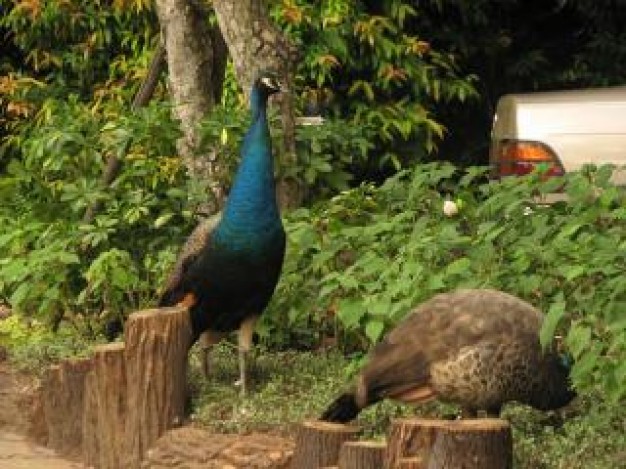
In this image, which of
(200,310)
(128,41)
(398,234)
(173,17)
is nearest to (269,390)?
(200,310)

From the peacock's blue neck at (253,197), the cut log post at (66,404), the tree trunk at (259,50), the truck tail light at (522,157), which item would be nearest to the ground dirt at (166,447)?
the cut log post at (66,404)

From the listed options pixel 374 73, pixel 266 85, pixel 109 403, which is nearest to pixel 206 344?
pixel 109 403

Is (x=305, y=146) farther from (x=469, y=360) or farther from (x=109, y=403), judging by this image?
(x=469, y=360)

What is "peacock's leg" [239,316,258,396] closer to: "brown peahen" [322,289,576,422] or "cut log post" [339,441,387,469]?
"brown peahen" [322,289,576,422]

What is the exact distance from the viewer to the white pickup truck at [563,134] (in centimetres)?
977

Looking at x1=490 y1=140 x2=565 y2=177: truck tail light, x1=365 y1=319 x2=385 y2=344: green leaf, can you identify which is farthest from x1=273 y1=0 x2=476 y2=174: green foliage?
x1=365 y1=319 x2=385 y2=344: green leaf

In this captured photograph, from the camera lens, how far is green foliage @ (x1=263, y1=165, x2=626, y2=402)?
6219 millimetres

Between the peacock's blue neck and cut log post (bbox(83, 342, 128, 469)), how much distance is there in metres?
0.72

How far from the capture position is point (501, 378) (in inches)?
242

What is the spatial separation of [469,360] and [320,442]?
61 centimetres

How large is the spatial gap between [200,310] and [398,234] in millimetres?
1015

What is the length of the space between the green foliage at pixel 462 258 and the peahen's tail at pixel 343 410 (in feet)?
1.88

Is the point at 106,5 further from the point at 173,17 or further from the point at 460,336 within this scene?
the point at 460,336

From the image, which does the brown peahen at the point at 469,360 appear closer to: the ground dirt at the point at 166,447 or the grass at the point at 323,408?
the grass at the point at 323,408
